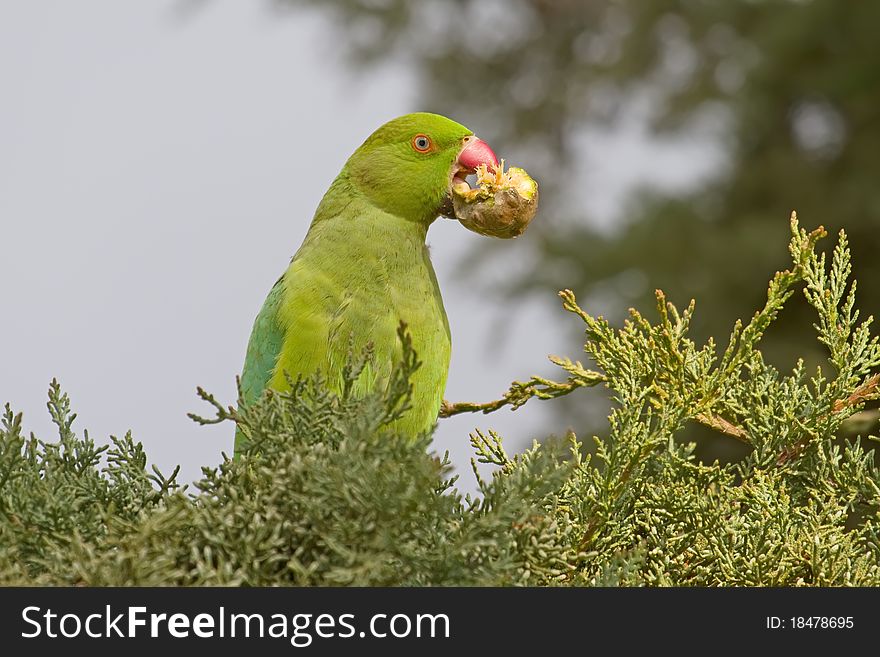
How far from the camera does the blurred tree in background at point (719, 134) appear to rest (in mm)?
6656

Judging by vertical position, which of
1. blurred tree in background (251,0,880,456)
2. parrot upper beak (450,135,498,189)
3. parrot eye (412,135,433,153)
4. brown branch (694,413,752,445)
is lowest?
brown branch (694,413,752,445)

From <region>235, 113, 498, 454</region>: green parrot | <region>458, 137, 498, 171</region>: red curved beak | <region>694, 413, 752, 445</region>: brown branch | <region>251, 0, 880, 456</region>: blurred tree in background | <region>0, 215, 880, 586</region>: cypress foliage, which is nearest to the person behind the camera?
<region>0, 215, 880, 586</region>: cypress foliage

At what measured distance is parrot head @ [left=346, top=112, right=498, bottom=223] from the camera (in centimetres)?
260

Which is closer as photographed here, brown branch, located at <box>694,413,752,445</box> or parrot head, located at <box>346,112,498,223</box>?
brown branch, located at <box>694,413,752,445</box>

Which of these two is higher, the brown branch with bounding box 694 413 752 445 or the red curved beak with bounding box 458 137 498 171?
the red curved beak with bounding box 458 137 498 171

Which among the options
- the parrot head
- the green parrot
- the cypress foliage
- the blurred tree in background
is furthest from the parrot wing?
the blurred tree in background

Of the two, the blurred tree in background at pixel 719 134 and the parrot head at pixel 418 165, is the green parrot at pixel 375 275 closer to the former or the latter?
the parrot head at pixel 418 165

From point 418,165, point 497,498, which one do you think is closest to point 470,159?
point 418,165

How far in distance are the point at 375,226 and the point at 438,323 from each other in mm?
320

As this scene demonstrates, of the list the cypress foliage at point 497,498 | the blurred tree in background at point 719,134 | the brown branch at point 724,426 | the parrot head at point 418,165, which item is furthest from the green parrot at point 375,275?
the blurred tree in background at point 719,134

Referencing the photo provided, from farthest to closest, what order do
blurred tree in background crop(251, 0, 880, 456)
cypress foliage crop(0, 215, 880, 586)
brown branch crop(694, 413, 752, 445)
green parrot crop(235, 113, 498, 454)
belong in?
blurred tree in background crop(251, 0, 880, 456)
green parrot crop(235, 113, 498, 454)
brown branch crop(694, 413, 752, 445)
cypress foliage crop(0, 215, 880, 586)

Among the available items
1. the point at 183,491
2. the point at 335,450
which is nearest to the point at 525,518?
the point at 335,450

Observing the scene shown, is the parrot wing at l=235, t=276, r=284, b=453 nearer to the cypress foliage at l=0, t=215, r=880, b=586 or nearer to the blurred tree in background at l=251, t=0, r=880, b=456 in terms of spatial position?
the cypress foliage at l=0, t=215, r=880, b=586
